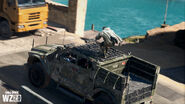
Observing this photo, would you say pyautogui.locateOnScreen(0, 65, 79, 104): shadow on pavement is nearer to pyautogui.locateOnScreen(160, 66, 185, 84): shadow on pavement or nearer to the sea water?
pyautogui.locateOnScreen(160, 66, 185, 84): shadow on pavement

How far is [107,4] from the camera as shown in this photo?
8981 centimetres

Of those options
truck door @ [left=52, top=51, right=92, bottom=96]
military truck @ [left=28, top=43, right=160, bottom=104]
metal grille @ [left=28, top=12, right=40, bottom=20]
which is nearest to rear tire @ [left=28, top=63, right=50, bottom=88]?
military truck @ [left=28, top=43, right=160, bottom=104]

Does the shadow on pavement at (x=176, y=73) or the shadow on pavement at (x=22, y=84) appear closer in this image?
the shadow on pavement at (x=22, y=84)

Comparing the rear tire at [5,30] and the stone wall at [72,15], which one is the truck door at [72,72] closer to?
the rear tire at [5,30]

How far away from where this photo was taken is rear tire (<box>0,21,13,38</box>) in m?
19.1

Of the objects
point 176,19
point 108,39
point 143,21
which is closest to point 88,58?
point 108,39

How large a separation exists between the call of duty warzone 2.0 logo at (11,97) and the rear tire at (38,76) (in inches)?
48.2

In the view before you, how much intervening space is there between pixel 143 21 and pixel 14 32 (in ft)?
175

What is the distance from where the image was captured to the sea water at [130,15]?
207 ft

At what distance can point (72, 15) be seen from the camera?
22531 mm

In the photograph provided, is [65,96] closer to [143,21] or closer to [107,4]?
[143,21]

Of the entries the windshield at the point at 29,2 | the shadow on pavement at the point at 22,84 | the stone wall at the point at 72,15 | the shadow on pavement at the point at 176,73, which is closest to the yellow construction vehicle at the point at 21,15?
the windshield at the point at 29,2

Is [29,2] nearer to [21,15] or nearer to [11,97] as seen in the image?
[21,15]

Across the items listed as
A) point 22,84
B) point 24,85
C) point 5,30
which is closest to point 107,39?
point 24,85
